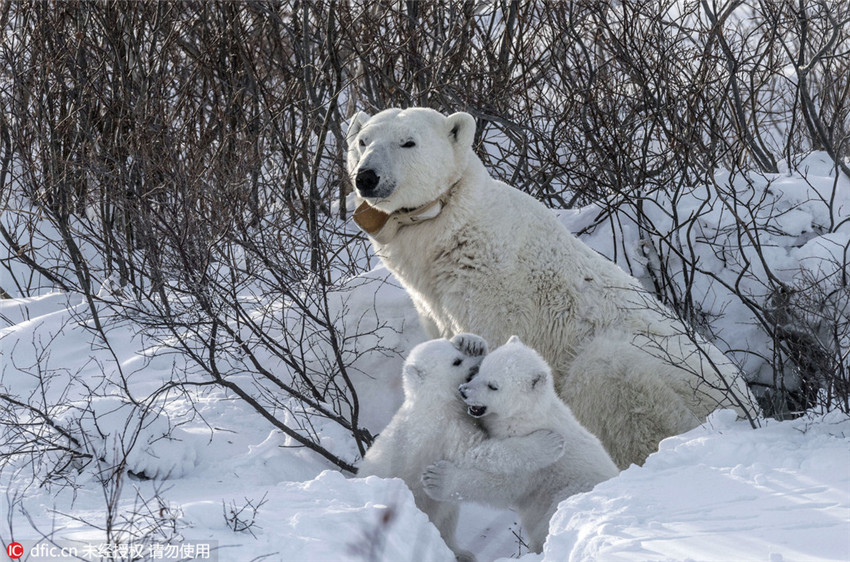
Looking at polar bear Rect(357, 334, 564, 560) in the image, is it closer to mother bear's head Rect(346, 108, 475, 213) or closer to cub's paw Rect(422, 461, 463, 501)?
cub's paw Rect(422, 461, 463, 501)

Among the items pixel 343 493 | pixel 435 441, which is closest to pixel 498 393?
pixel 435 441

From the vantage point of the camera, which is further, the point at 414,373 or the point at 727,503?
the point at 414,373

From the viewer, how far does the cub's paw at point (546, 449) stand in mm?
2926

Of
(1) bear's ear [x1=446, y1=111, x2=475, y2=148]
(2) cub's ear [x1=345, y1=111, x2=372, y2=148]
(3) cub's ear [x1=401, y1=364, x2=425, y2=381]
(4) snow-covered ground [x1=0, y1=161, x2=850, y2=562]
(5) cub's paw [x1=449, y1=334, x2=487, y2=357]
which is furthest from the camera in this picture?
(2) cub's ear [x1=345, y1=111, x2=372, y2=148]

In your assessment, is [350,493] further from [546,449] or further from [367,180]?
[367,180]

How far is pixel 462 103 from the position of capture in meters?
5.52

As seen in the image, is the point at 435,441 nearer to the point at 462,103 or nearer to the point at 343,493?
the point at 343,493

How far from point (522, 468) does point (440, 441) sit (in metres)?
0.33

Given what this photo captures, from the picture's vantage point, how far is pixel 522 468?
9.62 feet

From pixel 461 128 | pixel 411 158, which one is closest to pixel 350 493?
pixel 411 158

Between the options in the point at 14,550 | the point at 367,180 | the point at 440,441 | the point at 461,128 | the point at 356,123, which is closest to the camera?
the point at 14,550

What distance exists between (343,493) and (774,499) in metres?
1.22

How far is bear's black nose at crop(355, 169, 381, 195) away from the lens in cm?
371

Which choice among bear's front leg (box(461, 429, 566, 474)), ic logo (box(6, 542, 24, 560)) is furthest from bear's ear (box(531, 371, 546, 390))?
ic logo (box(6, 542, 24, 560))
